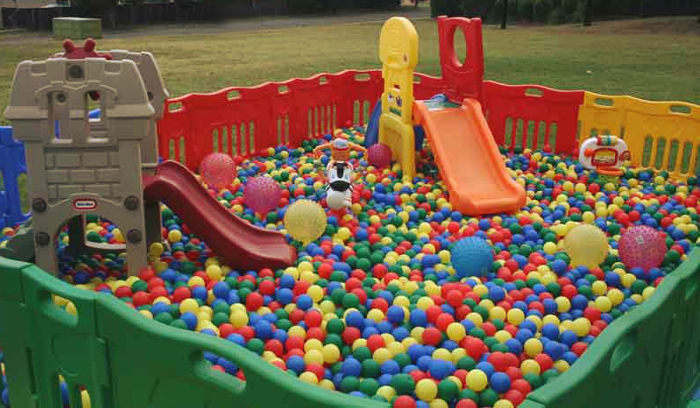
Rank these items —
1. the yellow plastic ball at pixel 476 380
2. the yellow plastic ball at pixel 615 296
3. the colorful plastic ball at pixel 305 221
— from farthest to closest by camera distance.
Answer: the colorful plastic ball at pixel 305 221 < the yellow plastic ball at pixel 615 296 < the yellow plastic ball at pixel 476 380

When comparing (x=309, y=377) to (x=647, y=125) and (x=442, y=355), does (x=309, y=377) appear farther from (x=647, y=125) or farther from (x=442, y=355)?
(x=647, y=125)

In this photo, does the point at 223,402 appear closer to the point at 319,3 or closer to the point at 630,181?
the point at 630,181

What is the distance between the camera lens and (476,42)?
5.34 meters

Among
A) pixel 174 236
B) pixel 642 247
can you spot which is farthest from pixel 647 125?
pixel 174 236

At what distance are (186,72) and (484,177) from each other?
24.9ft

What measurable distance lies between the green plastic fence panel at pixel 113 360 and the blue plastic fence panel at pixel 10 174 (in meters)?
2.36

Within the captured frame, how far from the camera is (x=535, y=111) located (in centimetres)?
618

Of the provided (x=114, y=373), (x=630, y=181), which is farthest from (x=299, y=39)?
(x=114, y=373)

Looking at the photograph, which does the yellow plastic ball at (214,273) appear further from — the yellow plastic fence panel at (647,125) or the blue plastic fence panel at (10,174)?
the yellow plastic fence panel at (647,125)

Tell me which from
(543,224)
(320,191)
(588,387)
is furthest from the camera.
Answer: (320,191)

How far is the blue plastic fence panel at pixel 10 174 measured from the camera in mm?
4348

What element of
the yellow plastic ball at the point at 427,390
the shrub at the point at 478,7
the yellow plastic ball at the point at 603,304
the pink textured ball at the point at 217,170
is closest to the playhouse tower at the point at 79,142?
the pink textured ball at the point at 217,170

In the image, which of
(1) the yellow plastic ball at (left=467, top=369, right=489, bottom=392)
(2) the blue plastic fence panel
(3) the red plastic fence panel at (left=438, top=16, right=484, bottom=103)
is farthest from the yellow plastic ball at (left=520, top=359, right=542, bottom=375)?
(2) the blue plastic fence panel

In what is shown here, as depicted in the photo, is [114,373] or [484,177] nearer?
[114,373]
